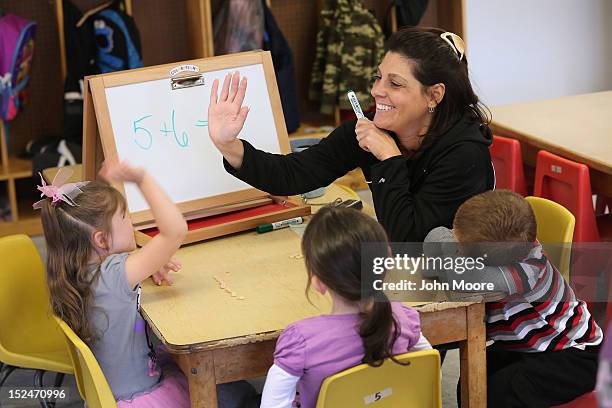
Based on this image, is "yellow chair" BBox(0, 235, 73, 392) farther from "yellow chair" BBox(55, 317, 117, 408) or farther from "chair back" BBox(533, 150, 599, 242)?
"chair back" BBox(533, 150, 599, 242)

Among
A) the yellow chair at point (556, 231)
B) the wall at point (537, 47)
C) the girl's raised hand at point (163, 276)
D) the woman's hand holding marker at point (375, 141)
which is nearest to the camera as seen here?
the girl's raised hand at point (163, 276)

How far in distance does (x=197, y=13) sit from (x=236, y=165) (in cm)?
280

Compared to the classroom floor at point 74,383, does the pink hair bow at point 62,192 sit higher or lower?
higher

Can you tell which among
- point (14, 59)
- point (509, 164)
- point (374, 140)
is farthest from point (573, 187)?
point (14, 59)

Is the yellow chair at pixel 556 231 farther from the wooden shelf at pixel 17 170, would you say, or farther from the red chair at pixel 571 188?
the wooden shelf at pixel 17 170

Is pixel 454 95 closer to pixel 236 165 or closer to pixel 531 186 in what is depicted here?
pixel 236 165

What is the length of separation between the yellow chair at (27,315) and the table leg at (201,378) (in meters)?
0.70

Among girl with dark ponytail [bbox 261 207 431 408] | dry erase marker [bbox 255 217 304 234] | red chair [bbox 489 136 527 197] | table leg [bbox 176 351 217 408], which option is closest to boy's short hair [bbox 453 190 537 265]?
girl with dark ponytail [bbox 261 207 431 408]

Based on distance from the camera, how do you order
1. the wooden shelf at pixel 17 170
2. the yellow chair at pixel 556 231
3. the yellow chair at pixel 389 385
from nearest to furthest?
the yellow chair at pixel 389 385 → the yellow chair at pixel 556 231 → the wooden shelf at pixel 17 170

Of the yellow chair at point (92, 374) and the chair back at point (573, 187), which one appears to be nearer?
the yellow chair at point (92, 374)

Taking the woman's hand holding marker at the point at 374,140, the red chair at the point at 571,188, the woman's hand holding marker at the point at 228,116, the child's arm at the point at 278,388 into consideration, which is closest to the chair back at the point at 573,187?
the red chair at the point at 571,188

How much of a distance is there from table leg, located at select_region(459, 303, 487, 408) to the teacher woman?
11.1 inches

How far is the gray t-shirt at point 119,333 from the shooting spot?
215 cm

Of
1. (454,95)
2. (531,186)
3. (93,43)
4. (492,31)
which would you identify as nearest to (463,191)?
(454,95)
